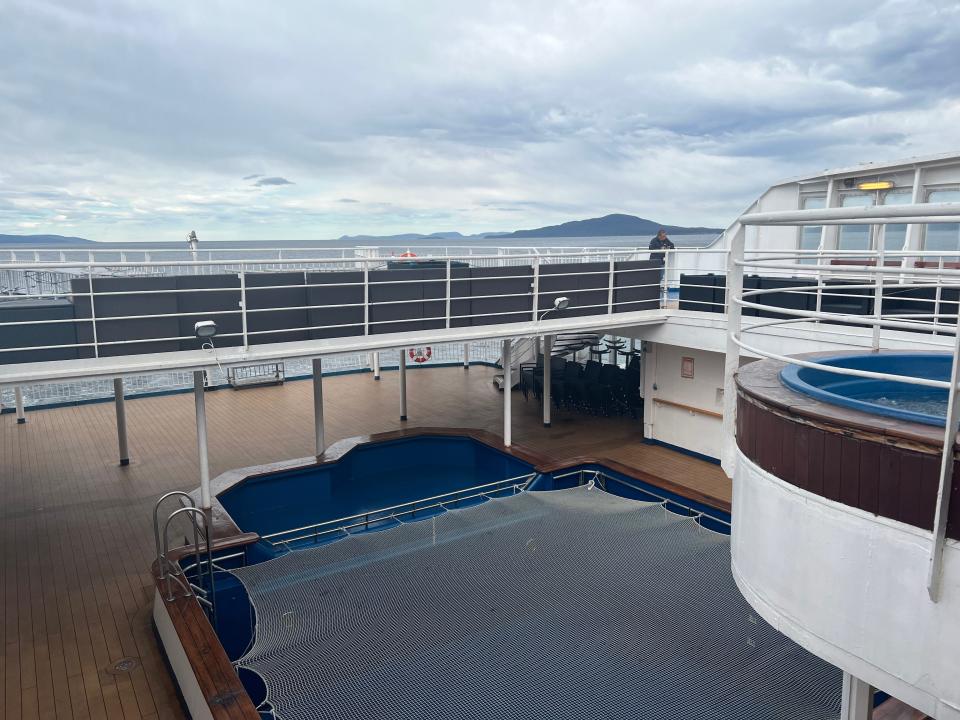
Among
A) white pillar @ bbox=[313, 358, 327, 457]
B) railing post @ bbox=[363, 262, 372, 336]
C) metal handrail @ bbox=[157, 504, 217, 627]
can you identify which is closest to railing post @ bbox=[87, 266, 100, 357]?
metal handrail @ bbox=[157, 504, 217, 627]

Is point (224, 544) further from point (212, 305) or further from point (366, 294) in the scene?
point (366, 294)

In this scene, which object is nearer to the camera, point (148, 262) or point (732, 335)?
point (732, 335)

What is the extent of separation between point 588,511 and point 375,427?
5628mm

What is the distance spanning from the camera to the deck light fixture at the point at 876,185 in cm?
897

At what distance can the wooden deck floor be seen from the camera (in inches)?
205

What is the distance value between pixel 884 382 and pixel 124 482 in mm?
8985

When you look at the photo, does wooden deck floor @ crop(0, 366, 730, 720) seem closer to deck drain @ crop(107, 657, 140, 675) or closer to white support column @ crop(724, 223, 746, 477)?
deck drain @ crop(107, 657, 140, 675)

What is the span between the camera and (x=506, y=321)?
31.3 feet

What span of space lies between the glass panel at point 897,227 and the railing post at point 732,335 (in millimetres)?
7393

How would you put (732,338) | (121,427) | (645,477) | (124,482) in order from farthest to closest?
1. (121,427)
2. (124,482)
3. (645,477)
4. (732,338)

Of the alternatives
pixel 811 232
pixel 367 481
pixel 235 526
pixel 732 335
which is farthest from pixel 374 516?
pixel 811 232

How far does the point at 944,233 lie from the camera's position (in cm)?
874

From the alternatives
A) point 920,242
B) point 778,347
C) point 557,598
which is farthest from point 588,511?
point 920,242

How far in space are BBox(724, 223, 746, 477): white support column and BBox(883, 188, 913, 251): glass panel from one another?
291 inches
